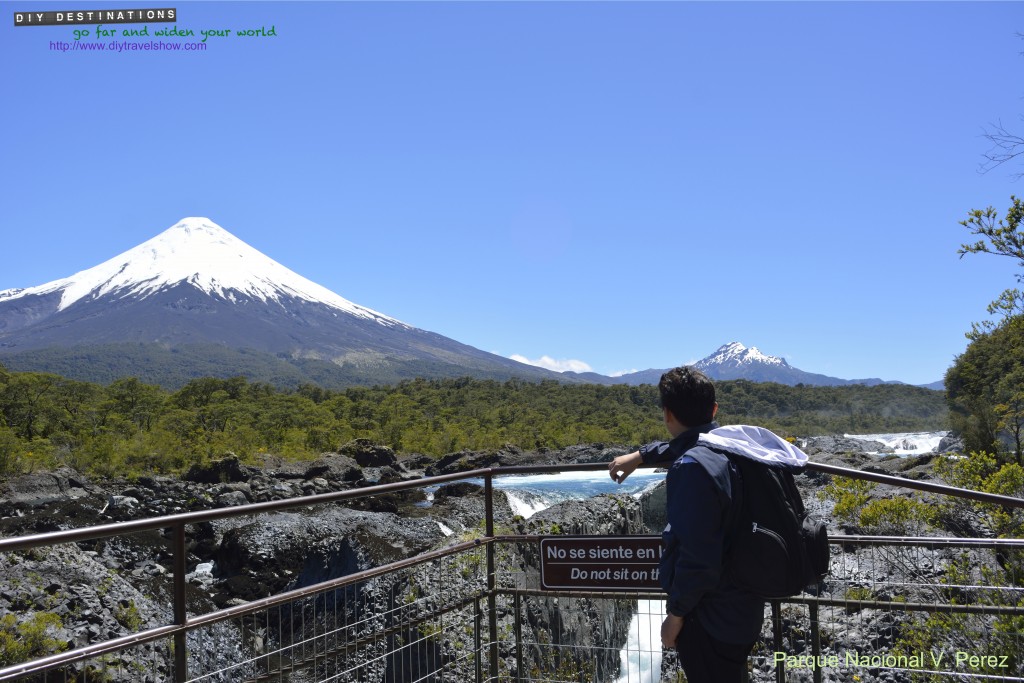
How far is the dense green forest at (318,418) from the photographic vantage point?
133 feet

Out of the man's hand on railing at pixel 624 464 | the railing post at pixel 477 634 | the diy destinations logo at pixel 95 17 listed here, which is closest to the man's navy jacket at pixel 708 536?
the man's hand on railing at pixel 624 464

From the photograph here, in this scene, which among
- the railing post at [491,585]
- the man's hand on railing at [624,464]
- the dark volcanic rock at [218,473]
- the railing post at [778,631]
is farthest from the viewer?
the dark volcanic rock at [218,473]

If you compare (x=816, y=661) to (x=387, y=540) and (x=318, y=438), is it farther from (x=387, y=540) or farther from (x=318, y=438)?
(x=318, y=438)

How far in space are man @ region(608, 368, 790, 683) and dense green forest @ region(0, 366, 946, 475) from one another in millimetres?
35960

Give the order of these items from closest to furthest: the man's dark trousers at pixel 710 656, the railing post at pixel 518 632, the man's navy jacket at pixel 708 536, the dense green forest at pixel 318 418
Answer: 1. the man's navy jacket at pixel 708 536
2. the man's dark trousers at pixel 710 656
3. the railing post at pixel 518 632
4. the dense green forest at pixel 318 418

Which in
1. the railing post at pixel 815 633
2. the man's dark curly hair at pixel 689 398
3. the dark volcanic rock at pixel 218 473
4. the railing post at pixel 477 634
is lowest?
the dark volcanic rock at pixel 218 473

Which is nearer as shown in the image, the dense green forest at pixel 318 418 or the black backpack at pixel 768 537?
the black backpack at pixel 768 537

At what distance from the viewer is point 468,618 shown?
15.4ft

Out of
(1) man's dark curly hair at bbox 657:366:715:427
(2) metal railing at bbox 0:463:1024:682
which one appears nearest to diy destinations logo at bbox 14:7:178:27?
(2) metal railing at bbox 0:463:1024:682

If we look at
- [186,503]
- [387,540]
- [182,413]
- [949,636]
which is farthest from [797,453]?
[182,413]

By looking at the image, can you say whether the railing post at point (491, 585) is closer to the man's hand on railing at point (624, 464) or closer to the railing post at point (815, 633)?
the man's hand on railing at point (624, 464)

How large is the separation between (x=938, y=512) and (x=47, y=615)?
1172 centimetres

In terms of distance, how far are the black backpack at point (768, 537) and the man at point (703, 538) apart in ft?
0.12

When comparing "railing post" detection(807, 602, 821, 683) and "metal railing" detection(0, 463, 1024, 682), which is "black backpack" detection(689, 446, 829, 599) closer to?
"metal railing" detection(0, 463, 1024, 682)
